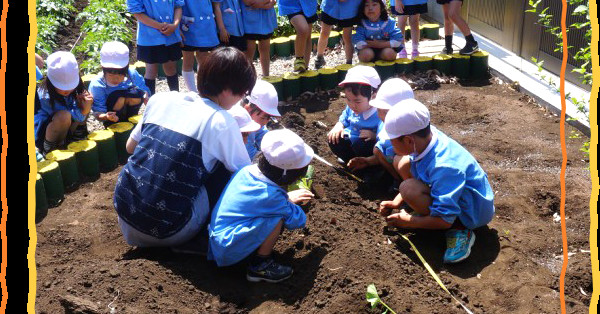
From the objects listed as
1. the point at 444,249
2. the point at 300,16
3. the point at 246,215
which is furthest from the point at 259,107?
the point at 300,16

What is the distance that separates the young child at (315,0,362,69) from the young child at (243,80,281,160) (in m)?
3.07

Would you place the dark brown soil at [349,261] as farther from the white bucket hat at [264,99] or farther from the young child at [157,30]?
the young child at [157,30]

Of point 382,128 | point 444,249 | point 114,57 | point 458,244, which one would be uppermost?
point 114,57

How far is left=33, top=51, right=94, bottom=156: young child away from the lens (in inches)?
222

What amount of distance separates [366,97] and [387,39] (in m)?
2.66

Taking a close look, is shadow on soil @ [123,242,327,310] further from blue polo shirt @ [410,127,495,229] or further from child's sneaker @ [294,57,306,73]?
child's sneaker @ [294,57,306,73]

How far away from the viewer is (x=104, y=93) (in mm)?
6203

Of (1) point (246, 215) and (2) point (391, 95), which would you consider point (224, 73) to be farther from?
(2) point (391, 95)

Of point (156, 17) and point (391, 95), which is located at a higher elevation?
point (156, 17)

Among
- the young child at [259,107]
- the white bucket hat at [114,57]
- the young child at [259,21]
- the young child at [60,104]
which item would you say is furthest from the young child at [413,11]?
the young child at [60,104]

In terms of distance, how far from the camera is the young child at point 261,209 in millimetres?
3914

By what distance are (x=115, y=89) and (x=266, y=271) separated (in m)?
2.89

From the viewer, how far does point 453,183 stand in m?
4.24

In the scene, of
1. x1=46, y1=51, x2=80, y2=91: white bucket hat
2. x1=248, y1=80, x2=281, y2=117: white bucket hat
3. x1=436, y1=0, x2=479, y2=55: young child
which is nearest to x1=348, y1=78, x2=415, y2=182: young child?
x1=248, y1=80, x2=281, y2=117: white bucket hat
